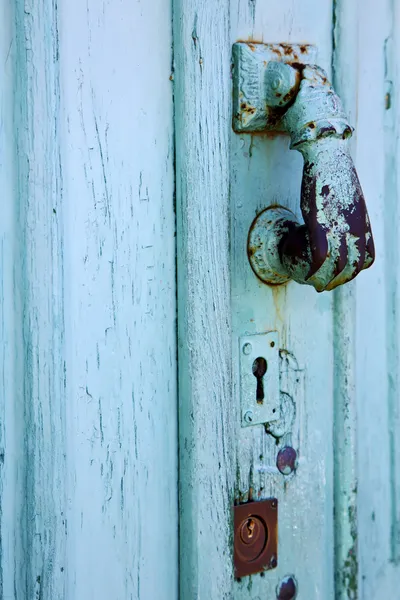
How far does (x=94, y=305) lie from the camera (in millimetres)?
916

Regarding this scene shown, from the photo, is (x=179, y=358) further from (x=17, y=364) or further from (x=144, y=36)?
(x=144, y=36)

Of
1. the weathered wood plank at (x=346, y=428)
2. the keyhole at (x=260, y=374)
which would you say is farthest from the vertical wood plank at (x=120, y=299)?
the weathered wood plank at (x=346, y=428)

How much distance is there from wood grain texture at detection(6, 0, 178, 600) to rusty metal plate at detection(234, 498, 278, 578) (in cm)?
8

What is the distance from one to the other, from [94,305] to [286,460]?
0.32 m

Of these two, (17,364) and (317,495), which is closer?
(17,364)

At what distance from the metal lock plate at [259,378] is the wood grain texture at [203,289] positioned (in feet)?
0.10

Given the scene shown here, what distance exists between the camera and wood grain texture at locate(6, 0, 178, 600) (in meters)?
0.86

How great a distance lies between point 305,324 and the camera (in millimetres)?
1059

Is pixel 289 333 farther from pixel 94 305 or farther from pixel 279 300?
pixel 94 305

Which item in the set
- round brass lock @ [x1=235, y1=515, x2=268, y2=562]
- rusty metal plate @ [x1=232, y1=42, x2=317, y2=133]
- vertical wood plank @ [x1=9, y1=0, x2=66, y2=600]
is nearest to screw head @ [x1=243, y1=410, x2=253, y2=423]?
round brass lock @ [x1=235, y1=515, x2=268, y2=562]

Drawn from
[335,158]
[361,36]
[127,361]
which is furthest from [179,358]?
[361,36]

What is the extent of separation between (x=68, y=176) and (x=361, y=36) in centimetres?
47

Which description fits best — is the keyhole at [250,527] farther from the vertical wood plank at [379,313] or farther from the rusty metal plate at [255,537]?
the vertical wood plank at [379,313]

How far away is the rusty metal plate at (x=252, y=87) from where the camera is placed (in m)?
0.97
